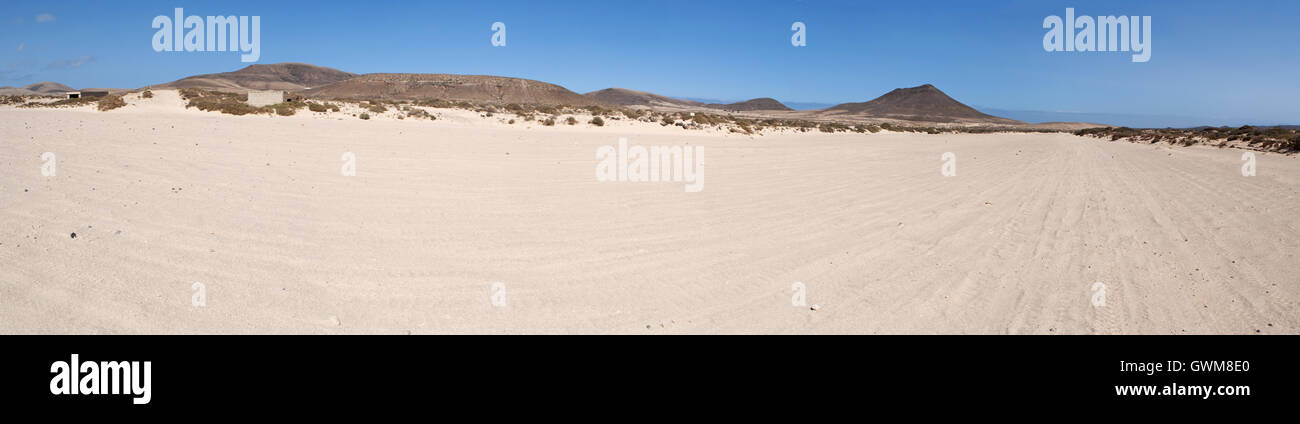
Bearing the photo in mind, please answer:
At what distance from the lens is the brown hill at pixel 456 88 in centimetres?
9181

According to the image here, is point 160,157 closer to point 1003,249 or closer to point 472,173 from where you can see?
point 472,173

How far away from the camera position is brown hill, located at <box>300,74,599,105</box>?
3615 inches

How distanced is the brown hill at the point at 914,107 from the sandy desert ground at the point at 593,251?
139 m

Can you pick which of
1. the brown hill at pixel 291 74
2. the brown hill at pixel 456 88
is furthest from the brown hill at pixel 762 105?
Result: the brown hill at pixel 291 74

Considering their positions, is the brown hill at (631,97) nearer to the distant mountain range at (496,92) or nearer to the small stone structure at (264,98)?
the distant mountain range at (496,92)

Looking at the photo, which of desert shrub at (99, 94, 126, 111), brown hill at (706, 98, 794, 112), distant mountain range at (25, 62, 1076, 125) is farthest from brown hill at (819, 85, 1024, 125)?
desert shrub at (99, 94, 126, 111)

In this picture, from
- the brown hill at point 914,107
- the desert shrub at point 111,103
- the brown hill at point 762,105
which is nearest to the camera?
the desert shrub at point 111,103

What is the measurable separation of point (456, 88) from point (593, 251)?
9915 cm

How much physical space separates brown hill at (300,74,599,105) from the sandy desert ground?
84914 mm

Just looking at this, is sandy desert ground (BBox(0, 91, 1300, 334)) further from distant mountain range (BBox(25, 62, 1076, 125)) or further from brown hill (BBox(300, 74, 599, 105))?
brown hill (BBox(300, 74, 599, 105))

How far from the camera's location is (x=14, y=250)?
388cm
